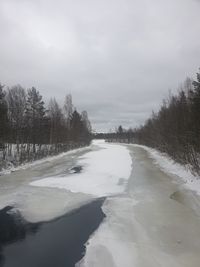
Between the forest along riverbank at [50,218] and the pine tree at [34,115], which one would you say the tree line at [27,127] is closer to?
the pine tree at [34,115]

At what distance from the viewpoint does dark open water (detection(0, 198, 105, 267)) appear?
6539 mm

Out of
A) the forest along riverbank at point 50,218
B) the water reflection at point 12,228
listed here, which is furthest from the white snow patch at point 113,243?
the water reflection at point 12,228

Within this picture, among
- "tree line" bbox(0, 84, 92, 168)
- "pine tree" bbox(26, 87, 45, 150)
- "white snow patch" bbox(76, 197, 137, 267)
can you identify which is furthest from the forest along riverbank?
"pine tree" bbox(26, 87, 45, 150)

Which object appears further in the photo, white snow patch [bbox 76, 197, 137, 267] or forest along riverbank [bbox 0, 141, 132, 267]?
forest along riverbank [bbox 0, 141, 132, 267]

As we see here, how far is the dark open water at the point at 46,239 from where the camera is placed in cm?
654

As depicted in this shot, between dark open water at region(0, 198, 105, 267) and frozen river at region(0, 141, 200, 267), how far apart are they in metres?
0.26

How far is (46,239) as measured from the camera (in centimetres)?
784

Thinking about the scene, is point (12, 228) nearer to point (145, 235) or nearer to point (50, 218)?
point (50, 218)

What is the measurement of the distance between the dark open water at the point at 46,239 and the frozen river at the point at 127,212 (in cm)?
26

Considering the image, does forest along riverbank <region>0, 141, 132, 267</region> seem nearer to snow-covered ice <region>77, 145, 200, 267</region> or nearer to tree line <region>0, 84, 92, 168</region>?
snow-covered ice <region>77, 145, 200, 267</region>

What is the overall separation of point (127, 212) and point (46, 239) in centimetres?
351

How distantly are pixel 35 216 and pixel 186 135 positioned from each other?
12195 mm

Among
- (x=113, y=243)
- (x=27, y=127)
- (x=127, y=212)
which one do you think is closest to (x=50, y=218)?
(x=127, y=212)

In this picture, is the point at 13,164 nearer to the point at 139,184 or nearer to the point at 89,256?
the point at 139,184
